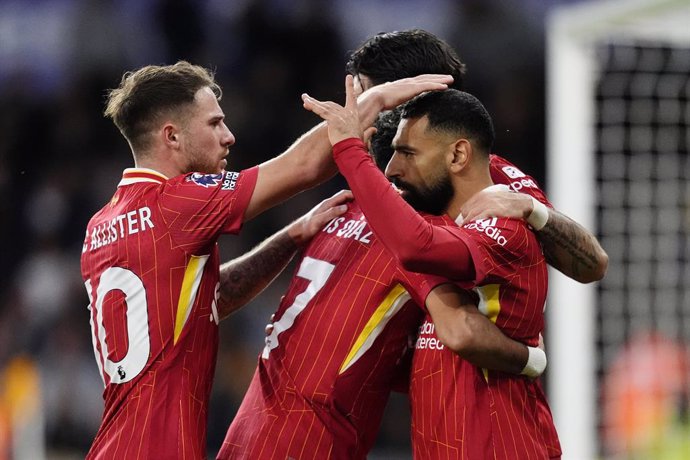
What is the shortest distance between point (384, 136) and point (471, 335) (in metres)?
0.89

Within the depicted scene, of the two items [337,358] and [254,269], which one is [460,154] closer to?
[337,358]

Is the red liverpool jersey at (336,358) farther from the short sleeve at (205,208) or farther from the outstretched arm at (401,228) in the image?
the short sleeve at (205,208)

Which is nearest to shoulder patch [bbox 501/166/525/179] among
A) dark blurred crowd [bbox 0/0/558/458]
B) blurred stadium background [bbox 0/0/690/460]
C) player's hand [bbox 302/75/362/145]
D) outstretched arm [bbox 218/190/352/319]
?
player's hand [bbox 302/75/362/145]

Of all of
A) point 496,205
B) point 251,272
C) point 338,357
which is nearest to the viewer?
point 496,205

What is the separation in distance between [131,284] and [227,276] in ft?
2.36

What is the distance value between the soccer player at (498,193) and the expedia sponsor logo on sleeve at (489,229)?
25 millimetres

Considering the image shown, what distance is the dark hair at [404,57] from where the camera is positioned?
4.19 metres

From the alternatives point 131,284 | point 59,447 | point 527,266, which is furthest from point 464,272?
point 59,447

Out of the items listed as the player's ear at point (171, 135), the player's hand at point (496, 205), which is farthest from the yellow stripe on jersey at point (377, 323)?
the player's ear at point (171, 135)

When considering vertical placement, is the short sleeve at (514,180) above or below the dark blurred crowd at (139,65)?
below

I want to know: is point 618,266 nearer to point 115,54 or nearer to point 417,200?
point 417,200

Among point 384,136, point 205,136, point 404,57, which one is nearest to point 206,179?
point 205,136

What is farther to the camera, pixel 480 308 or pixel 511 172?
pixel 511 172

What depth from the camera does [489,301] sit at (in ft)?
12.0
